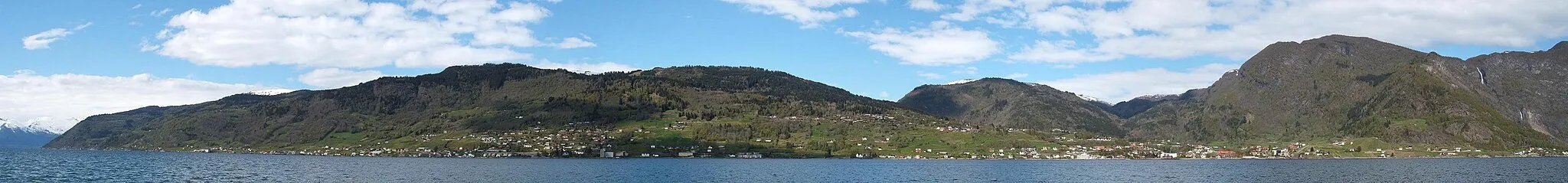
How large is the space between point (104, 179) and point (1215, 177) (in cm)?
11239

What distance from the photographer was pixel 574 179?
409 ft

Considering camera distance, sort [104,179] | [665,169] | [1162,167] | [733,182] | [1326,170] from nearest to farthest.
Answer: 1. [104,179]
2. [733,182]
3. [665,169]
4. [1326,170]
5. [1162,167]

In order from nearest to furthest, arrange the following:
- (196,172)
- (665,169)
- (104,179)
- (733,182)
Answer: (104,179) → (733,182) → (196,172) → (665,169)

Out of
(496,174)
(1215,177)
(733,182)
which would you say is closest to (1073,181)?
(1215,177)

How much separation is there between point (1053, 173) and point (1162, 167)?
32.9 m

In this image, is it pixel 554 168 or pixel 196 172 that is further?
pixel 554 168

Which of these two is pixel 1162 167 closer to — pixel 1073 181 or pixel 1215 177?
pixel 1215 177

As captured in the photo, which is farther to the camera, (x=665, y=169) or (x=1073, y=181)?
(x=665, y=169)

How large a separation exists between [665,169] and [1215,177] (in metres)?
64.4

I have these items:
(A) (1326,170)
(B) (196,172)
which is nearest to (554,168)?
(B) (196,172)

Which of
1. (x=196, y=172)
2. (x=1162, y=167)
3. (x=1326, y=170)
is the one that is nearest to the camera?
(x=196, y=172)

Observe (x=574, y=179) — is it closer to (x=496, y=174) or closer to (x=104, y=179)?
(x=496, y=174)

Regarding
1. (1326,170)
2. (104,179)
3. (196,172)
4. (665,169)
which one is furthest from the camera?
(1326,170)

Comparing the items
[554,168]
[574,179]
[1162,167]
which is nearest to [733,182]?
[574,179]
